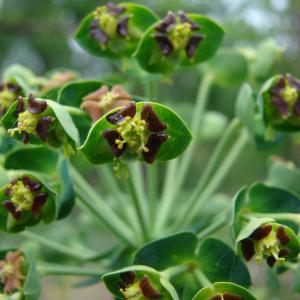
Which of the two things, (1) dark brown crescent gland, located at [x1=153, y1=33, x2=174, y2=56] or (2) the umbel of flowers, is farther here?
(1) dark brown crescent gland, located at [x1=153, y1=33, x2=174, y2=56]

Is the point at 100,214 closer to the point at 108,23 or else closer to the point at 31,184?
the point at 31,184

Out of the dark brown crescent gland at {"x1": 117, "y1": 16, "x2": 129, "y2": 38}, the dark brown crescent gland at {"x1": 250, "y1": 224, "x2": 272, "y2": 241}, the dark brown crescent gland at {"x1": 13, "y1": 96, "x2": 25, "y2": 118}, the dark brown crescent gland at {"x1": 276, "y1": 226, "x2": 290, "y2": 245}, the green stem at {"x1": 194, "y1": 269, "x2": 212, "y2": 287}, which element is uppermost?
the dark brown crescent gland at {"x1": 117, "y1": 16, "x2": 129, "y2": 38}

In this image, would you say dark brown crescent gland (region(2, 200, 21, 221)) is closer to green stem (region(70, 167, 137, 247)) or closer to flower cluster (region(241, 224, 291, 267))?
green stem (region(70, 167, 137, 247))

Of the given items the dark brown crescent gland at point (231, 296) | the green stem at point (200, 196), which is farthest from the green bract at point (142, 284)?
the green stem at point (200, 196)

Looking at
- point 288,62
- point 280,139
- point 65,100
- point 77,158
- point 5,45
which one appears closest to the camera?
point 65,100

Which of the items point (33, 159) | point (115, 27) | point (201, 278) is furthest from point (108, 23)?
point (201, 278)

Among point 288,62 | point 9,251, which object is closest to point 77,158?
point 9,251

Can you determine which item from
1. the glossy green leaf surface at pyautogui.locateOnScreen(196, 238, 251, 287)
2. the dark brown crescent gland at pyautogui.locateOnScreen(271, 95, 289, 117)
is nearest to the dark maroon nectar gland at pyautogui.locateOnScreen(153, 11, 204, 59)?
the dark brown crescent gland at pyautogui.locateOnScreen(271, 95, 289, 117)

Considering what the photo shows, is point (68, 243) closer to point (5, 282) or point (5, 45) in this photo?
point (5, 282)
